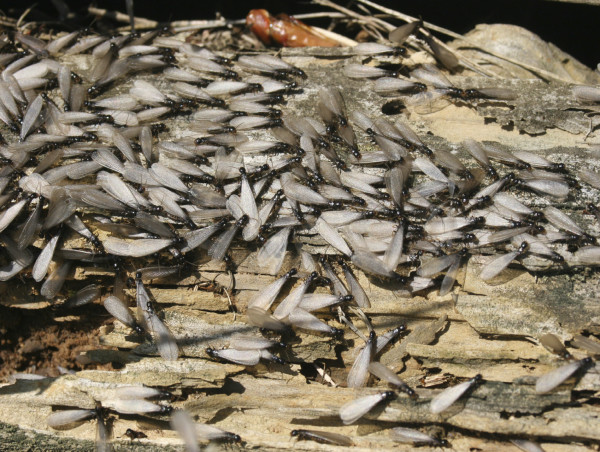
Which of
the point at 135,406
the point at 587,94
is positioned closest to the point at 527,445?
the point at 135,406

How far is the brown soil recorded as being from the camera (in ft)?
11.5

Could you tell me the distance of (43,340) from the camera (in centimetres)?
362

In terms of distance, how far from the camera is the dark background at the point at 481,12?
14.8ft

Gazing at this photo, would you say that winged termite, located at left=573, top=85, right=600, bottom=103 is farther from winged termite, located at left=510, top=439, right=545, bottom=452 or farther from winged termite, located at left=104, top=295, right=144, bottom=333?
winged termite, located at left=104, top=295, right=144, bottom=333

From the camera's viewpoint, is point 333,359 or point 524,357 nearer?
point 524,357

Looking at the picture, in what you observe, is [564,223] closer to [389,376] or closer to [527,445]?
[527,445]

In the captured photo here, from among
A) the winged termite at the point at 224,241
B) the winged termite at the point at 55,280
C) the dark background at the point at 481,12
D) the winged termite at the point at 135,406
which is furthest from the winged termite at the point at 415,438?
the dark background at the point at 481,12

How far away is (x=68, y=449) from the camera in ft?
10.3

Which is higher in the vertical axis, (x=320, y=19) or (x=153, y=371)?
(x=320, y=19)

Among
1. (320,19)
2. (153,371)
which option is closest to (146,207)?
(153,371)

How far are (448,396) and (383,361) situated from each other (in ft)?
1.48

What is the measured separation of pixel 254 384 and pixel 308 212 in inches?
44.7

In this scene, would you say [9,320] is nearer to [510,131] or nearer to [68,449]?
[68,449]

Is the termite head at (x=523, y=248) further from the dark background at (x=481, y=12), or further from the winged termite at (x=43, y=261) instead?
the winged termite at (x=43, y=261)
